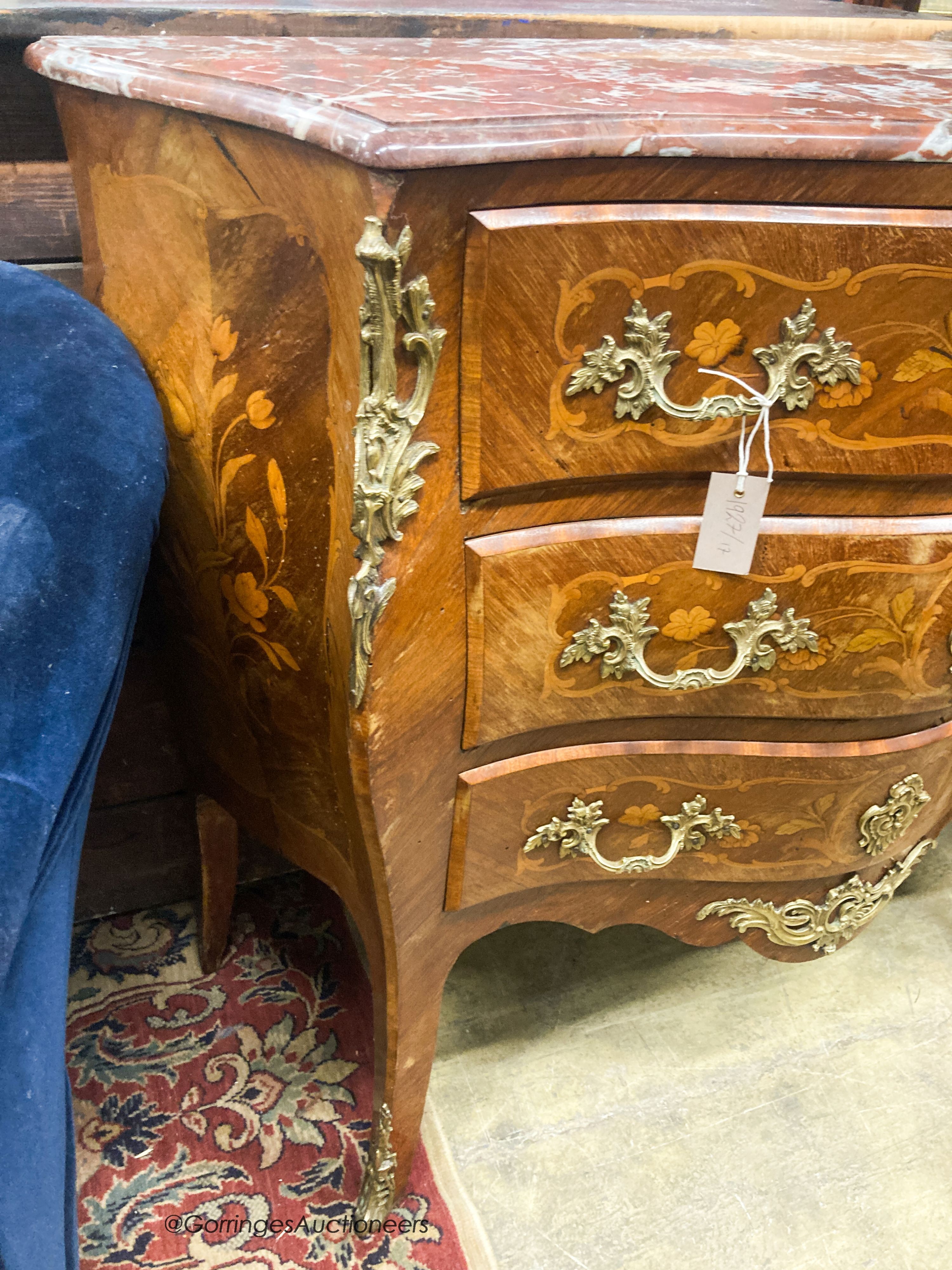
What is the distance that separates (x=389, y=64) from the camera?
2.01 ft

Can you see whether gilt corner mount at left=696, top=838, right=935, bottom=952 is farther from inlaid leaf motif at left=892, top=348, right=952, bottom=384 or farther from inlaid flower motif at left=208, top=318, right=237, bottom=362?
inlaid flower motif at left=208, top=318, right=237, bottom=362

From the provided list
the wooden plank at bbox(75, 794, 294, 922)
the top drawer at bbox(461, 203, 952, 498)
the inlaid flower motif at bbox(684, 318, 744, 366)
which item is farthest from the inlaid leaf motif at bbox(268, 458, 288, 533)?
the wooden plank at bbox(75, 794, 294, 922)

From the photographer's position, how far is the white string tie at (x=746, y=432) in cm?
56

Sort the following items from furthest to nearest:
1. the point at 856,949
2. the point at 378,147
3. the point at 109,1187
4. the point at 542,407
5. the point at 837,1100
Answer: the point at 856,949 < the point at 837,1100 < the point at 109,1187 < the point at 542,407 < the point at 378,147

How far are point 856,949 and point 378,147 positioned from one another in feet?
3.48

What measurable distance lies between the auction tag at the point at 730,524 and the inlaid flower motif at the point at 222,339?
30 centimetres

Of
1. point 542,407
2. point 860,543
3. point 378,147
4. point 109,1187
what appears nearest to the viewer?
point 378,147

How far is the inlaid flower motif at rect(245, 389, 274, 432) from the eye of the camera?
59 centimetres

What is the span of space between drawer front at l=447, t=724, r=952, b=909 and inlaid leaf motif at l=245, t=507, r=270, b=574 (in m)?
0.20

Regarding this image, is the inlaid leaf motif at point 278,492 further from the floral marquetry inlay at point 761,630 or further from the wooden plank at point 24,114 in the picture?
the wooden plank at point 24,114

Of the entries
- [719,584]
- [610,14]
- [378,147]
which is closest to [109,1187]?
[719,584]

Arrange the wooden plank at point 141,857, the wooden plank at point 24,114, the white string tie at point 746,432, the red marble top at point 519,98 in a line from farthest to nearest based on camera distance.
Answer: the wooden plank at point 141,857, the wooden plank at point 24,114, the white string tie at point 746,432, the red marble top at point 519,98

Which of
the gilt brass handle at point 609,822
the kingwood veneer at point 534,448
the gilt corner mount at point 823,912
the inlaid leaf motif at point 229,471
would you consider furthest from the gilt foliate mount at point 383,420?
the gilt corner mount at point 823,912

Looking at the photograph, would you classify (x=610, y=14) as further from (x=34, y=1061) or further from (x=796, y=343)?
(x=34, y=1061)
